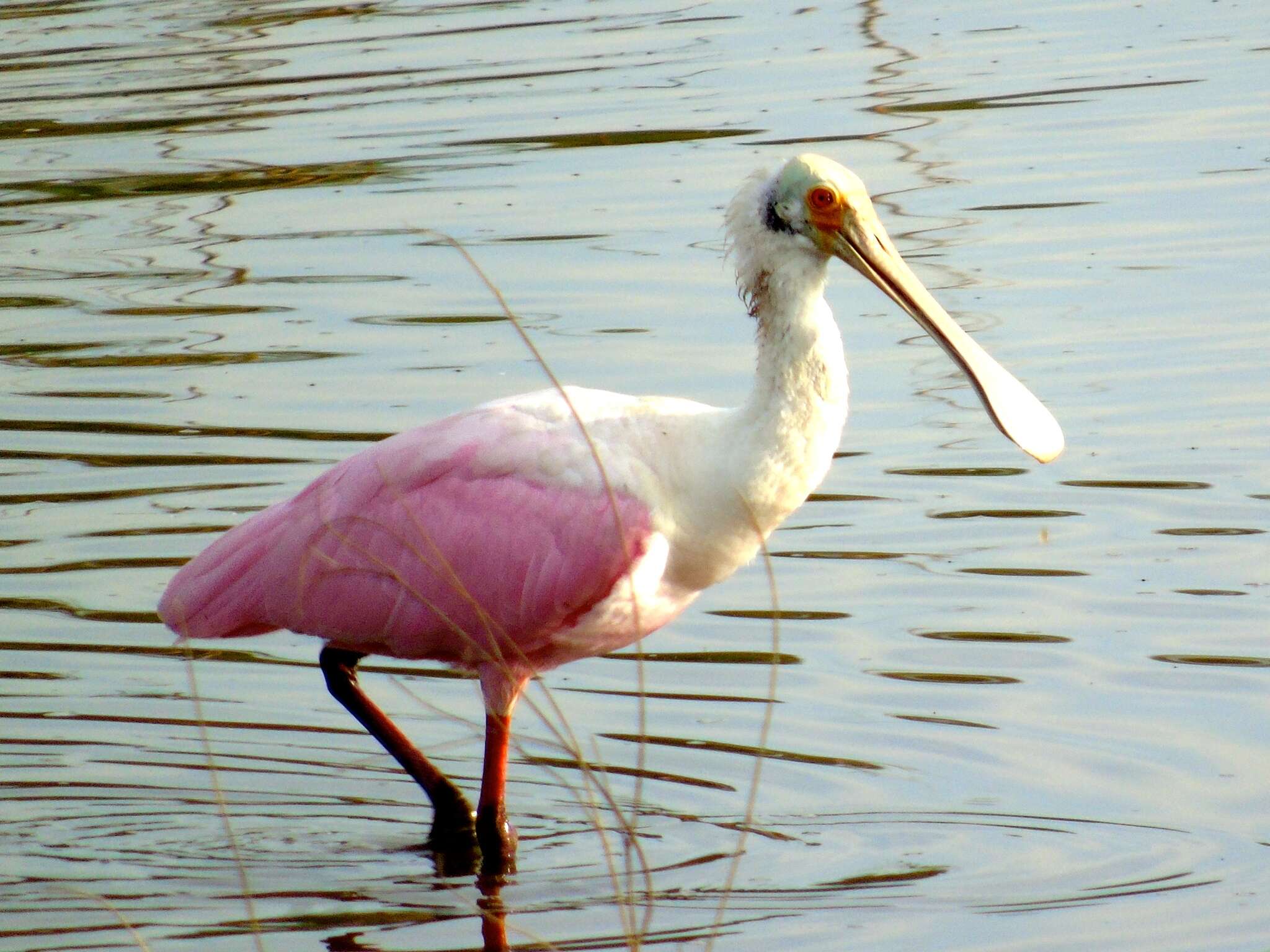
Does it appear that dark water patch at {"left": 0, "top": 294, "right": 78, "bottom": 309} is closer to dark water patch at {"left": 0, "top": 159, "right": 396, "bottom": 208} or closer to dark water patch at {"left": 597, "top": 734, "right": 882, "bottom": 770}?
dark water patch at {"left": 0, "top": 159, "right": 396, "bottom": 208}

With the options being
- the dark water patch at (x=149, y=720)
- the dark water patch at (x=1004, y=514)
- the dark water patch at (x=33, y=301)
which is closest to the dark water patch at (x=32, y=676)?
the dark water patch at (x=149, y=720)

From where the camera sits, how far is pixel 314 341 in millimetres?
8992

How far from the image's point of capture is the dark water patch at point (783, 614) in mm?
6426

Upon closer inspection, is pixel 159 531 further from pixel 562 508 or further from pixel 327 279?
pixel 327 279

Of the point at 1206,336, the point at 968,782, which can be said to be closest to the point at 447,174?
the point at 1206,336

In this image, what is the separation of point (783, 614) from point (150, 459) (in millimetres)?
2411

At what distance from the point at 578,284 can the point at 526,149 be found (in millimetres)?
2522

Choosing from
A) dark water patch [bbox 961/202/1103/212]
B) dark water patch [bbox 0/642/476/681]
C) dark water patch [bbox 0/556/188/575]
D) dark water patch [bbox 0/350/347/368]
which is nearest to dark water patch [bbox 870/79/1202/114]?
dark water patch [bbox 961/202/1103/212]

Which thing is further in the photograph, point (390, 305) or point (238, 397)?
point (390, 305)

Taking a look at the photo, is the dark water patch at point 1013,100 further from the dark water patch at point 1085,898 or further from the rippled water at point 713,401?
the dark water patch at point 1085,898

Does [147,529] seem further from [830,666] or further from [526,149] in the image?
[526,149]

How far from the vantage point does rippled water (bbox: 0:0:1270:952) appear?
5086 millimetres

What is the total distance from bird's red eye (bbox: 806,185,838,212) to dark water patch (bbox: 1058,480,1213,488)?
2268 mm

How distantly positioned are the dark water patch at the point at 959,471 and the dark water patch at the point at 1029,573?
779 millimetres
